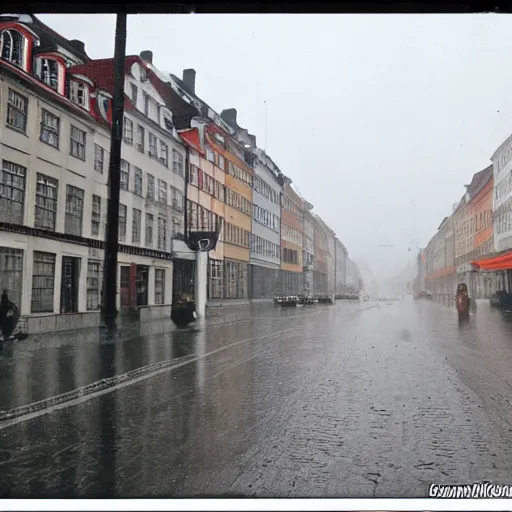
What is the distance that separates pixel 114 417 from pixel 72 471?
1.26ft

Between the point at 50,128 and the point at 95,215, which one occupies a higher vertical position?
the point at 50,128

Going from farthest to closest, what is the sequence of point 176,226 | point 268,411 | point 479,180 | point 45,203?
point 479,180 < point 176,226 < point 45,203 < point 268,411

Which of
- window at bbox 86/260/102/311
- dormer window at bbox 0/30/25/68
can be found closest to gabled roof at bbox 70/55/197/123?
dormer window at bbox 0/30/25/68

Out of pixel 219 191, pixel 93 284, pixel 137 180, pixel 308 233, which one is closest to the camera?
pixel 93 284

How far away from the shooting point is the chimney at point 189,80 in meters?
2.83

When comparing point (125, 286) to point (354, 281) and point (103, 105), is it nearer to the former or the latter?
point (103, 105)

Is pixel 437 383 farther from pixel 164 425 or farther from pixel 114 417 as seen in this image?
pixel 114 417

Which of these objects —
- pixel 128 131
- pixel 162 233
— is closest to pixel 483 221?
pixel 162 233

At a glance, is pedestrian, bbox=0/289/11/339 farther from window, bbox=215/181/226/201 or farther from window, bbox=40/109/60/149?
window, bbox=215/181/226/201

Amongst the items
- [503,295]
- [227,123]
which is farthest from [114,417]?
[503,295]

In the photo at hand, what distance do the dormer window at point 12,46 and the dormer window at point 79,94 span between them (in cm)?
26

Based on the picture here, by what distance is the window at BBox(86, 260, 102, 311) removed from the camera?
2.63 m

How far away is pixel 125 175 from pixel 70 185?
0.95 feet

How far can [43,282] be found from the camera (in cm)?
256
